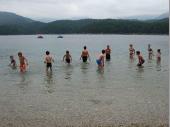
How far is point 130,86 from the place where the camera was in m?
18.5

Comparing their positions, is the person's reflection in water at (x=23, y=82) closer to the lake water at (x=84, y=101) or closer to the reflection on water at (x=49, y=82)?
the lake water at (x=84, y=101)

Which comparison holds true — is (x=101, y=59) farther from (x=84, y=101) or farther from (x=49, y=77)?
(x=84, y=101)

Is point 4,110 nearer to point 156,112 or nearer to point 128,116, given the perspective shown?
point 128,116

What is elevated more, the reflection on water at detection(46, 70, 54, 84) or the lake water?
the lake water

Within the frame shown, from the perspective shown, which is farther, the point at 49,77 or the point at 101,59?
the point at 101,59

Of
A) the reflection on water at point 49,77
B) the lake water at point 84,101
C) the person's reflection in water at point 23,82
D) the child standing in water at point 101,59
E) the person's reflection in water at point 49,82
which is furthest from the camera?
the child standing in water at point 101,59

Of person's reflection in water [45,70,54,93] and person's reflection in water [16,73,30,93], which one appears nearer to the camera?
person's reflection in water [45,70,54,93]

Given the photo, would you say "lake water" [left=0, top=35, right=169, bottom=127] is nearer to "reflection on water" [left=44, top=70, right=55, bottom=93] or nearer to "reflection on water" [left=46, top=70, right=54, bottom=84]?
"reflection on water" [left=44, top=70, right=55, bottom=93]

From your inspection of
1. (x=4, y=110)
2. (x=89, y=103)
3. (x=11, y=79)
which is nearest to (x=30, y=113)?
(x=4, y=110)

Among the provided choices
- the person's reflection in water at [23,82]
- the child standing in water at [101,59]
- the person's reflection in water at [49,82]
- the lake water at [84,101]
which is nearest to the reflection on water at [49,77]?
the person's reflection in water at [49,82]

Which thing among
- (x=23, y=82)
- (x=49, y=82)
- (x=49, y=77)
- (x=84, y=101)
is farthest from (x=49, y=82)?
(x=84, y=101)

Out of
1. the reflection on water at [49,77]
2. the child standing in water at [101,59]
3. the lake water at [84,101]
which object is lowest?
the reflection on water at [49,77]

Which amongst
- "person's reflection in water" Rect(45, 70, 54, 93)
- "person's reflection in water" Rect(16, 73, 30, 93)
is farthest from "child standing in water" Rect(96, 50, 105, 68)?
"person's reflection in water" Rect(16, 73, 30, 93)

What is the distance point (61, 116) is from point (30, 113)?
117cm
